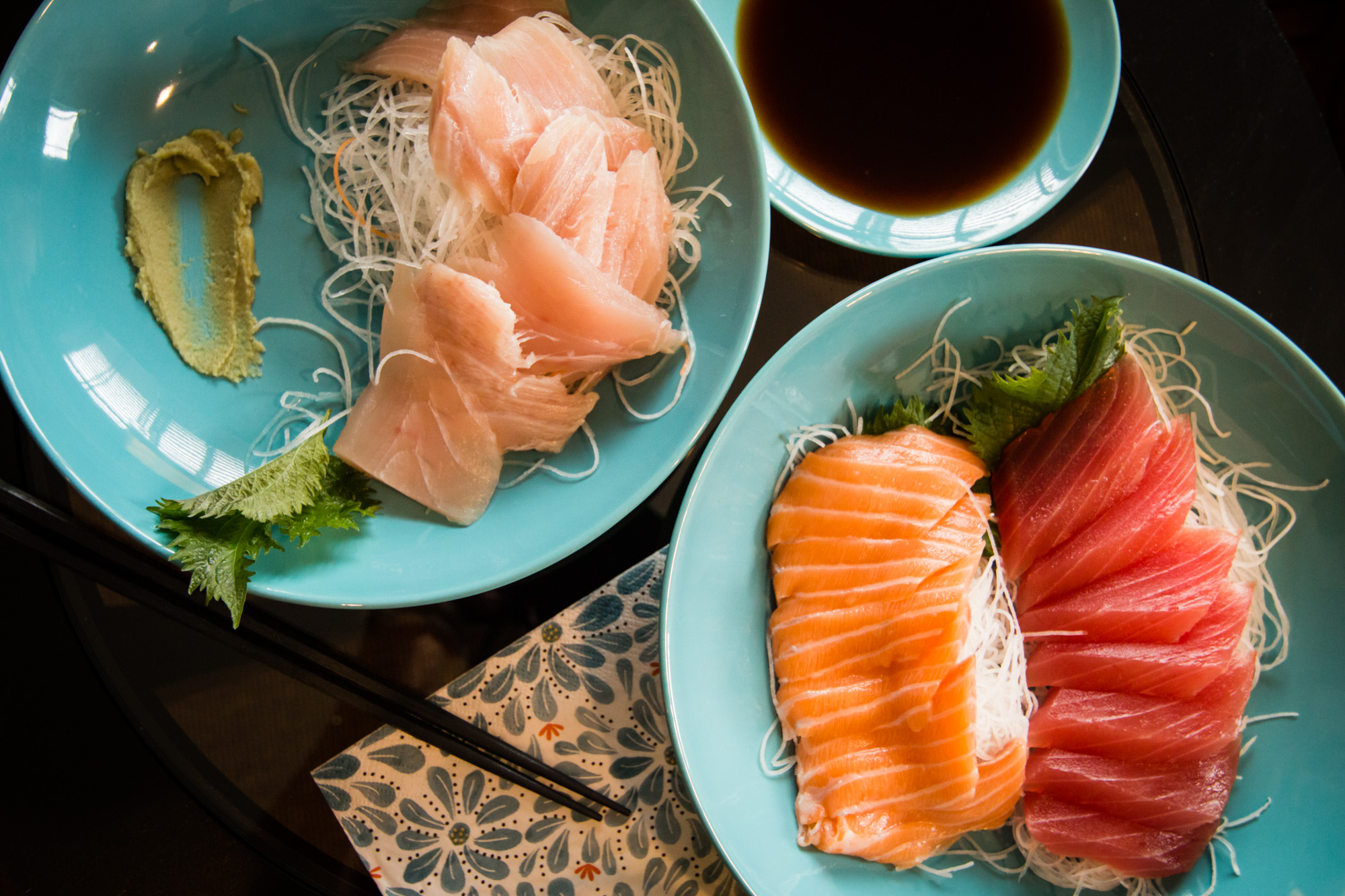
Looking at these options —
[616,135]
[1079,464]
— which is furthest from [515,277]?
[1079,464]

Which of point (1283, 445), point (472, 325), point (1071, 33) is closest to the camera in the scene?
point (472, 325)

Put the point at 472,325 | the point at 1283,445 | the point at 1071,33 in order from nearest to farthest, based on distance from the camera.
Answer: the point at 472,325
the point at 1283,445
the point at 1071,33

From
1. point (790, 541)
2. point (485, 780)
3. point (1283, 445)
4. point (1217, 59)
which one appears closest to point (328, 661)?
point (485, 780)

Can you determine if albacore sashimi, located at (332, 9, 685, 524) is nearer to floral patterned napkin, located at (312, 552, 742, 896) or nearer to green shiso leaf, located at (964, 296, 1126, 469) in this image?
floral patterned napkin, located at (312, 552, 742, 896)

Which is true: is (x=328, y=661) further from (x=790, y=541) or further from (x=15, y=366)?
(x=790, y=541)

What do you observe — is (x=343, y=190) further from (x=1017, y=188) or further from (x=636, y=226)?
(x=1017, y=188)

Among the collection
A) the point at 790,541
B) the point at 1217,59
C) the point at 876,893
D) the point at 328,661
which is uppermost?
the point at 1217,59

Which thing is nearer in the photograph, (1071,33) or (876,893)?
(876,893)

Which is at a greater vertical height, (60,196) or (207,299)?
(60,196)
